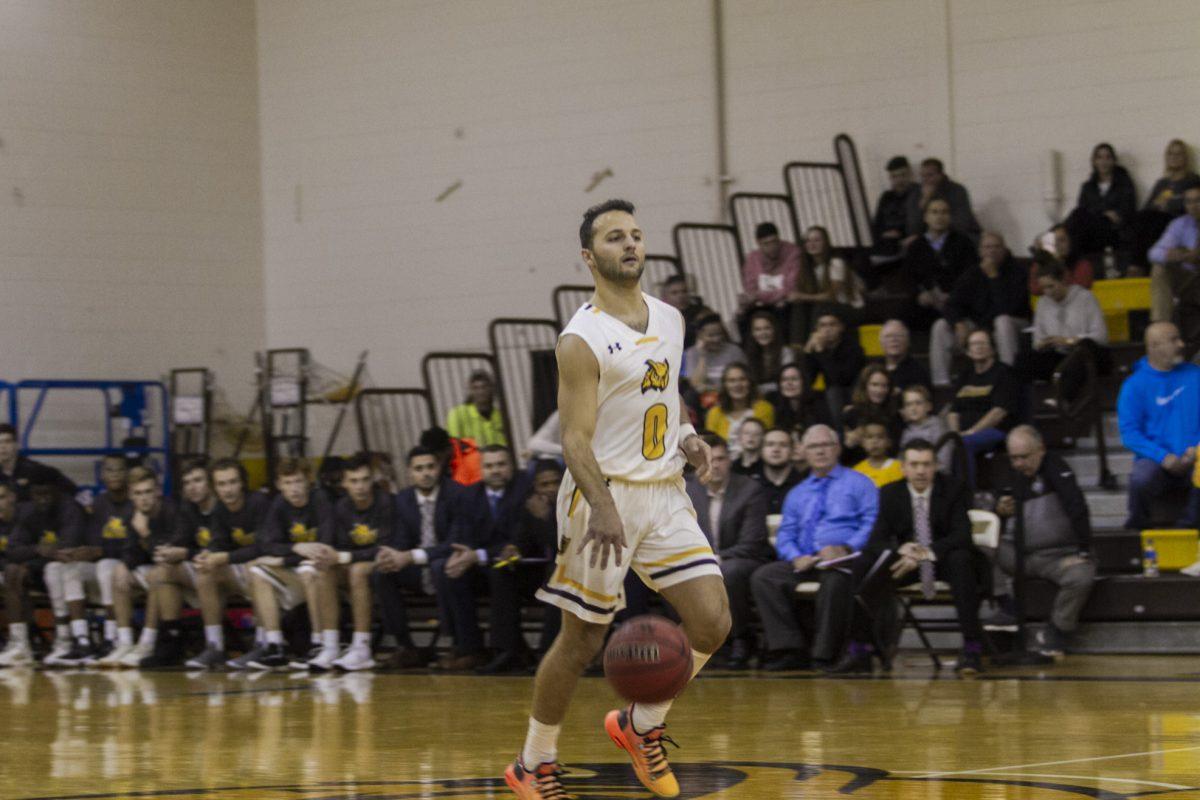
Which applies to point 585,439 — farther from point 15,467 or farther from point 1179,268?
point 15,467

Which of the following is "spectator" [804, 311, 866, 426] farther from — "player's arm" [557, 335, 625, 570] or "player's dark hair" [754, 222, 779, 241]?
"player's arm" [557, 335, 625, 570]

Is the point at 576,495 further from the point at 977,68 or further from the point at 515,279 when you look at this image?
the point at 515,279

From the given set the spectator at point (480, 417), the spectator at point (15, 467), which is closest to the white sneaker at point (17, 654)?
the spectator at point (15, 467)

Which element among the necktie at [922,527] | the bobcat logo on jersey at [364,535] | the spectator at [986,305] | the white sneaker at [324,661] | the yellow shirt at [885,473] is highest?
the spectator at [986,305]

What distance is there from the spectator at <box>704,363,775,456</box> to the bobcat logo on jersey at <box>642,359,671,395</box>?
6063 millimetres

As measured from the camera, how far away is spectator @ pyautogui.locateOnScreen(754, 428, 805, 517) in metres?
10.4

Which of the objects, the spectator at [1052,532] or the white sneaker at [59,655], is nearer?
the spectator at [1052,532]

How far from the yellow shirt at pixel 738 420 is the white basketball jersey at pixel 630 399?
6.09 metres

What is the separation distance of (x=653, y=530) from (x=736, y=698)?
3291 mm

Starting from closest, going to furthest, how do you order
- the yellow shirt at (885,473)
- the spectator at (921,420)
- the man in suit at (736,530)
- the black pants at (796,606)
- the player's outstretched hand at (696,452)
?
the player's outstretched hand at (696,452), the black pants at (796,606), the man in suit at (736,530), the yellow shirt at (885,473), the spectator at (921,420)

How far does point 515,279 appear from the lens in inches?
647

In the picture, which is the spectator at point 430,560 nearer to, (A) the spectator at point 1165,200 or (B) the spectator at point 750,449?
(B) the spectator at point 750,449

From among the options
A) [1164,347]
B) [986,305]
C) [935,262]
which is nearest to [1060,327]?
[986,305]

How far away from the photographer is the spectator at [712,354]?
41.0ft
